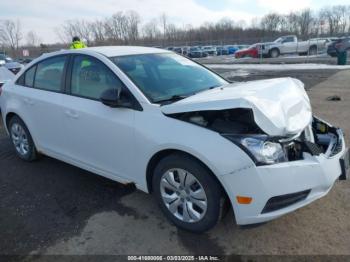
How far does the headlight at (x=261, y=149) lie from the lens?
8.22 ft

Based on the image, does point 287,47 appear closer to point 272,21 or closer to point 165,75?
point 165,75

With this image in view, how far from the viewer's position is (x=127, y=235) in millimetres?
3006

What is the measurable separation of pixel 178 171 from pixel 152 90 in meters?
0.93

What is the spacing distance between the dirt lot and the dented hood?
902 mm

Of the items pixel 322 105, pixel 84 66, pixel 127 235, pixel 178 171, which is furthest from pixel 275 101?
pixel 322 105

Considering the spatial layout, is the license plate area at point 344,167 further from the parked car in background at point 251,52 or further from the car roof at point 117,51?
the parked car in background at point 251,52

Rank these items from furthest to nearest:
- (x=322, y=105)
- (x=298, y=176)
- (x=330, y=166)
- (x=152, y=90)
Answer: (x=322, y=105) → (x=152, y=90) → (x=330, y=166) → (x=298, y=176)

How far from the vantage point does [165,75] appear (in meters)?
3.73

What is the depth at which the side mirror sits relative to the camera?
3117mm

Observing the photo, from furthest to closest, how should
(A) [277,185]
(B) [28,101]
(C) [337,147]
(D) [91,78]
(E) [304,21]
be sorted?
(E) [304,21]
(B) [28,101]
(D) [91,78]
(C) [337,147]
(A) [277,185]

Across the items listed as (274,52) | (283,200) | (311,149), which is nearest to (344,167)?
(311,149)

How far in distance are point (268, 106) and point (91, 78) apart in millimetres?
2018

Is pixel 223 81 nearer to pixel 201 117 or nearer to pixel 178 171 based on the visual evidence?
pixel 201 117

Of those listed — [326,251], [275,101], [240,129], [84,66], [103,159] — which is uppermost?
[84,66]
